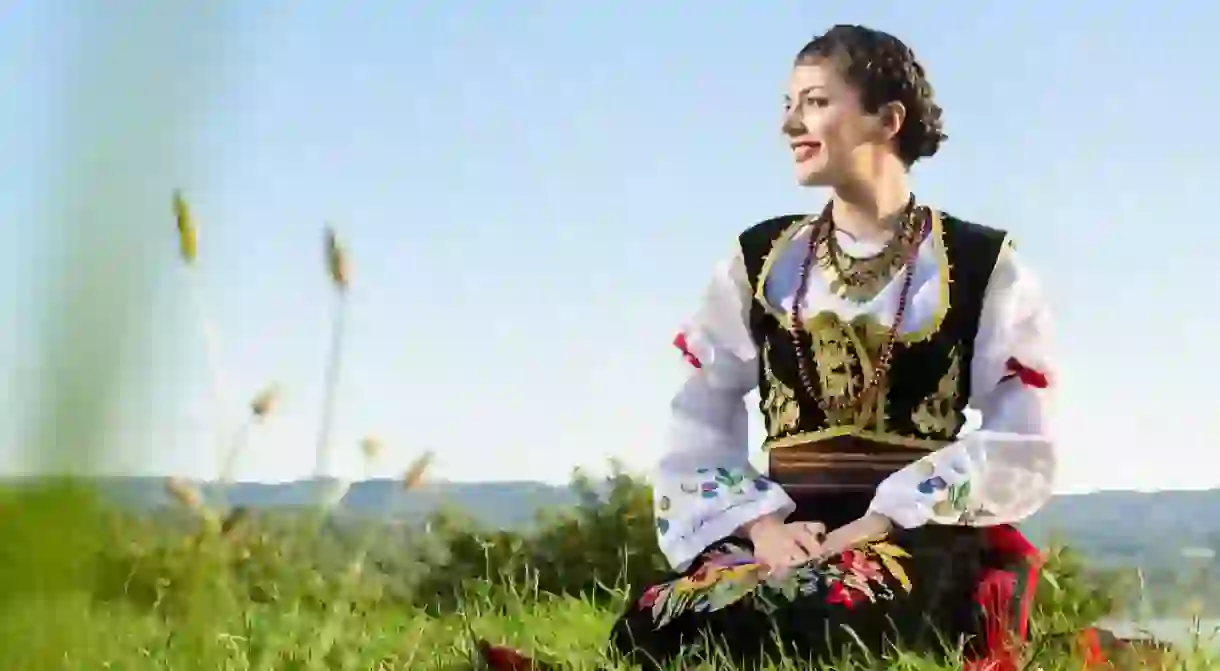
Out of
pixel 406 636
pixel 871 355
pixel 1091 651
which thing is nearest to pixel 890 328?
pixel 871 355

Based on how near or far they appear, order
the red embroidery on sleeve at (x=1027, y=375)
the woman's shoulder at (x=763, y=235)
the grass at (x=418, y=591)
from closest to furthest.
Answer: the grass at (x=418, y=591) → the red embroidery on sleeve at (x=1027, y=375) → the woman's shoulder at (x=763, y=235)

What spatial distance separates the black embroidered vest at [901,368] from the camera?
0.87m

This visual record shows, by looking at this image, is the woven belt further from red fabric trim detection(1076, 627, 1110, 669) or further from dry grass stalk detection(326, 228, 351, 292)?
dry grass stalk detection(326, 228, 351, 292)

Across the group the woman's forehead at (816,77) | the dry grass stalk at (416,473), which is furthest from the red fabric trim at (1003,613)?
the dry grass stalk at (416,473)

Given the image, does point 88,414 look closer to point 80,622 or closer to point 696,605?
point 80,622

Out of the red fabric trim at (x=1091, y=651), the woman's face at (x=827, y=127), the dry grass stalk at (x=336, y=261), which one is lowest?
the red fabric trim at (x=1091, y=651)

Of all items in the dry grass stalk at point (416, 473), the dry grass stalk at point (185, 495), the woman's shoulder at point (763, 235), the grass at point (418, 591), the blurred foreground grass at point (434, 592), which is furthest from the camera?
the woman's shoulder at point (763, 235)

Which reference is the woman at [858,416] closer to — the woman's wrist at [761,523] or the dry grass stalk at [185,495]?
the woman's wrist at [761,523]

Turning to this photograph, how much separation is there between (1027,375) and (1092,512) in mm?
144

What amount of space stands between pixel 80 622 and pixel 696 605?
0.70m

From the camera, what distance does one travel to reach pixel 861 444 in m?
0.88

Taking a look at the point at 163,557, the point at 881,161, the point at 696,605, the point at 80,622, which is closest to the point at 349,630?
the point at 696,605

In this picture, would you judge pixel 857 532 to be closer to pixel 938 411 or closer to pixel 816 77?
pixel 938 411

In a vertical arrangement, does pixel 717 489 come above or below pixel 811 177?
below
